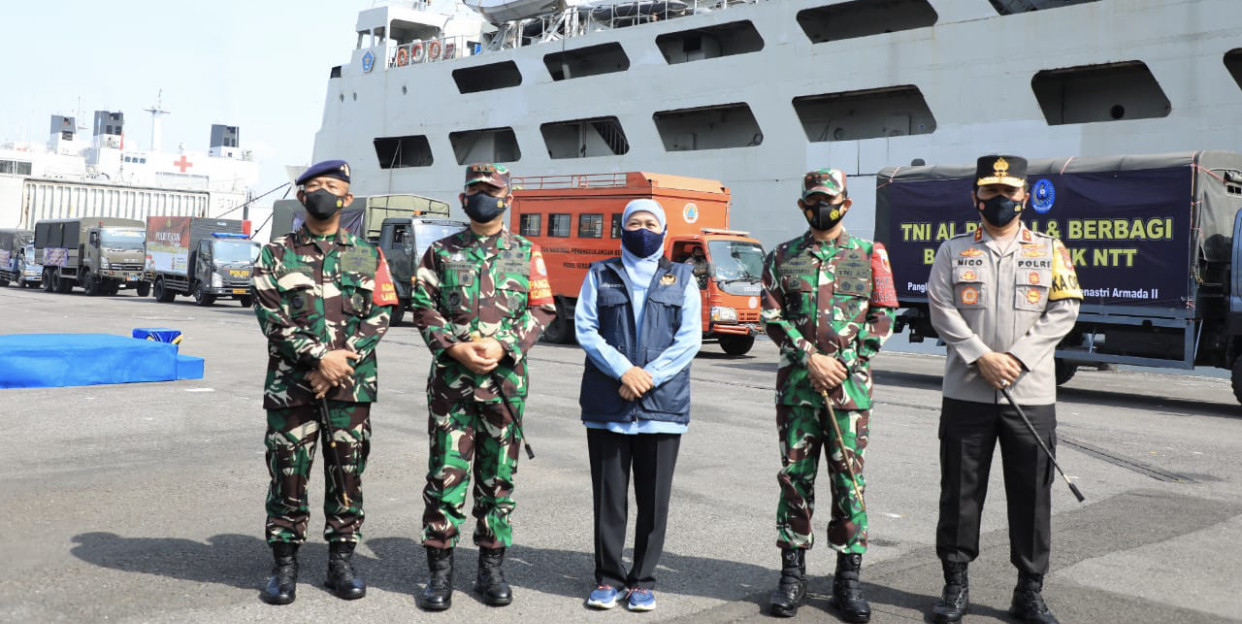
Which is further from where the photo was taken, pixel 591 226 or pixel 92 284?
pixel 92 284

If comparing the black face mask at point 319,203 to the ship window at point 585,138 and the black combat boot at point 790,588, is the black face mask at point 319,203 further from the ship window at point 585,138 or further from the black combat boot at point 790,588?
the ship window at point 585,138

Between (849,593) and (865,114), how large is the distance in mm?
18912

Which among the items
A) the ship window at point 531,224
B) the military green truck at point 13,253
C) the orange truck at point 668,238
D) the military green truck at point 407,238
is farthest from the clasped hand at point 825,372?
the military green truck at point 13,253

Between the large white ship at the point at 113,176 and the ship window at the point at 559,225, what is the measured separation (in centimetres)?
3032

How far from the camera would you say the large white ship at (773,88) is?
17.1m

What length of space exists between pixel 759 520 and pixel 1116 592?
6.19ft

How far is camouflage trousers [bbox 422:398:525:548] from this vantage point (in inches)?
173

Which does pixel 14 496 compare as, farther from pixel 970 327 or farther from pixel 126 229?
pixel 126 229

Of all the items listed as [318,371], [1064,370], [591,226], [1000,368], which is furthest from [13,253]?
[1000,368]

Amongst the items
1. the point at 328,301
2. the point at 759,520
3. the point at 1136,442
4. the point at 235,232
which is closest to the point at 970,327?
the point at 759,520

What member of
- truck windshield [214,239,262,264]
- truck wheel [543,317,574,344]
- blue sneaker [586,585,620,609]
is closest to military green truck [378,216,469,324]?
truck wheel [543,317,574,344]

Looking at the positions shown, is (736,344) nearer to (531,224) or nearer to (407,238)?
(531,224)

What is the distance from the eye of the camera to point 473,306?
14.7 feet

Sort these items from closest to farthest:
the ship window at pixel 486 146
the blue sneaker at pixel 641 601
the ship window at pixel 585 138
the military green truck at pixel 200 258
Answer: the blue sneaker at pixel 641 601, the ship window at pixel 585 138, the military green truck at pixel 200 258, the ship window at pixel 486 146
